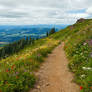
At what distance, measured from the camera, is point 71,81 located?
22.0ft

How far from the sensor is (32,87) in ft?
19.6

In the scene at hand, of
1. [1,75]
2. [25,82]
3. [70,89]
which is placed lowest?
[70,89]

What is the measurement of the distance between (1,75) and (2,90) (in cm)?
132

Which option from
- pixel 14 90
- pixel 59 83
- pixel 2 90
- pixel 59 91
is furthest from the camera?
pixel 59 83

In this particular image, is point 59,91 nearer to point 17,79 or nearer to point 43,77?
point 43,77

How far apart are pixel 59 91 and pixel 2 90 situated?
3007 millimetres

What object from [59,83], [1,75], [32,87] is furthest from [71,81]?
[1,75]

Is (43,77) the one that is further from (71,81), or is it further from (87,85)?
(87,85)

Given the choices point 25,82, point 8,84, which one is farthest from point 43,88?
point 8,84

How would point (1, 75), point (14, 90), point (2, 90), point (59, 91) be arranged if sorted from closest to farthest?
point (2, 90) < point (14, 90) < point (59, 91) < point (1, 75)

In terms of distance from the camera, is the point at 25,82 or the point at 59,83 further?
the point at 59,83

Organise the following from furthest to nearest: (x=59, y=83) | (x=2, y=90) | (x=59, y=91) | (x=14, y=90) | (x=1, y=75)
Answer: (x=59, y=83) → (x=1, y=75) → (x=59, y=91) → (x=14, y=90) → (x=2, y=90)

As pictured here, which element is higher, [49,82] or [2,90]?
[2,90]

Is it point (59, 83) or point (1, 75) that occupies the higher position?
point (1, 75)
